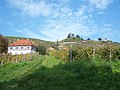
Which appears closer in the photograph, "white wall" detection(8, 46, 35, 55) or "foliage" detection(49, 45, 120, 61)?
"foliage" detection(49, 45, 120, 61)

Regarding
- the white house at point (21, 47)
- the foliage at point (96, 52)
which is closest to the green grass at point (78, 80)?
the foliage at point (96, 52)

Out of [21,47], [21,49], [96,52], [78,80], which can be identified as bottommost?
[78,80]

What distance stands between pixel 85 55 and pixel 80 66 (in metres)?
7.39

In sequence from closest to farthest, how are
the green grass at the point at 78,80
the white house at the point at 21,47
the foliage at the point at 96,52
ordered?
the green grass at the point at 78,80, the foliage at the point at 96,52, the white house at the point at 21,47

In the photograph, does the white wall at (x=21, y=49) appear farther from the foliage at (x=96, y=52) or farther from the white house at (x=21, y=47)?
the foliage at (x=96, y=52)

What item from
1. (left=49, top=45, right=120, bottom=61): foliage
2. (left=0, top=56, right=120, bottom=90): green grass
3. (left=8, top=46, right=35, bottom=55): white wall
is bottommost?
(left=0, top=56, right=120, bottom=90): green grass

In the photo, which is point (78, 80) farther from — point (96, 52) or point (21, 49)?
point (21, 49)

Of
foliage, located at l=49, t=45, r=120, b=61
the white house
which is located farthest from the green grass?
the white house

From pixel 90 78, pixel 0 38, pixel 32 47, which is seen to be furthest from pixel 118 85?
pixel 32 47

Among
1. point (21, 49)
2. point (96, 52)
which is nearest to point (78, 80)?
point (96, 52)

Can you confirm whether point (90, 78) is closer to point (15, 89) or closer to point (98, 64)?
point (98, 64)

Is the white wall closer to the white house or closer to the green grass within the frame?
the white house

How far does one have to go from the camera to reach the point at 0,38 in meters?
81.4

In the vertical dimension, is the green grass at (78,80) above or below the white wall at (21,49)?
below
